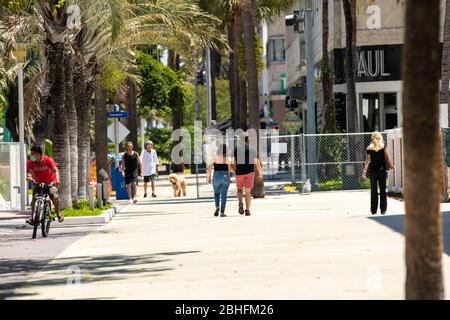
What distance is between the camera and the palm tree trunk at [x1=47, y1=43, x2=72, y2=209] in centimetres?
2956

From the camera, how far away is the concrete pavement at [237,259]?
42.4 ft

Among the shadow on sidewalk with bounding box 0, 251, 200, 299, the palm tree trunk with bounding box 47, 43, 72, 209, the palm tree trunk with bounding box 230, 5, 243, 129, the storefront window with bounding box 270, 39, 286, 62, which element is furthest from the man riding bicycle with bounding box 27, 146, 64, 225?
the storefront window with bounding box 270, 39, 286, 62

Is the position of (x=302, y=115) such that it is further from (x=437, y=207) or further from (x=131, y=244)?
(x=437, y=207)

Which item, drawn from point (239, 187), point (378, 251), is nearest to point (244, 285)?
point (378, 251)

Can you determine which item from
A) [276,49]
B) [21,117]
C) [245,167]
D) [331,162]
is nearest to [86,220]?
[245,167]

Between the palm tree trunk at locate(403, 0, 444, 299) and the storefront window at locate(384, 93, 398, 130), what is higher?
the storefront window at locate(384, 93, 398, 130)

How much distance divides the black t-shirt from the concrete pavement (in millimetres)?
1037

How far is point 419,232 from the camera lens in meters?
9.34

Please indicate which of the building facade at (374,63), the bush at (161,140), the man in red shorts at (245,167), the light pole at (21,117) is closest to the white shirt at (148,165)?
the light pole at (21,117)

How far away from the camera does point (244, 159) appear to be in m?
27.5

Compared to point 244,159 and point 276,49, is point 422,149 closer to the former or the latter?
point 244,159

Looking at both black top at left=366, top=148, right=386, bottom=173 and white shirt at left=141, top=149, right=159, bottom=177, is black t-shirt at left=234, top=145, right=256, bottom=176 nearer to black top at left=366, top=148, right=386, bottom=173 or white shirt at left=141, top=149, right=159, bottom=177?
black top at left=366, top=148, right=386, bottom=173
